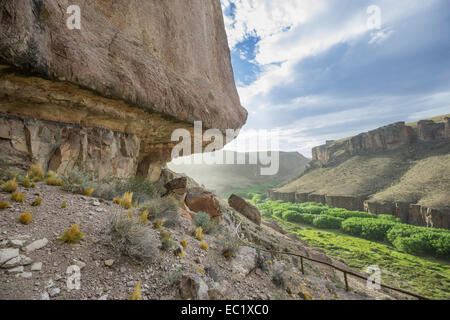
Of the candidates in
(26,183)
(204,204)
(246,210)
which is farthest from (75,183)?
(246,210)

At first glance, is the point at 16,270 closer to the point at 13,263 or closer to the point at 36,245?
the point at 13,263

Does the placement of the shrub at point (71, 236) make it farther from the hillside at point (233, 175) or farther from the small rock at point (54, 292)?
the hillside at point (233, 175)

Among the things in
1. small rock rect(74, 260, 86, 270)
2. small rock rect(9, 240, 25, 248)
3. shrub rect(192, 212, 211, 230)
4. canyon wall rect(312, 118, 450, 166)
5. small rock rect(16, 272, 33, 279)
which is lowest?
shrub rect(192, 212, 211, 230)

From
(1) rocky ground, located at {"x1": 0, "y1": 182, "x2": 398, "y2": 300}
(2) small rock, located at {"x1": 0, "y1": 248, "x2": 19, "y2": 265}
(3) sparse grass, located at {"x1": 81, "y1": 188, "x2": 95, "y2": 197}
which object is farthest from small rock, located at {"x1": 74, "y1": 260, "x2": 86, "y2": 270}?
(3) sparse grass, located at {"x1": 81, "y1": 188, "x2": 95, "y2": 197}

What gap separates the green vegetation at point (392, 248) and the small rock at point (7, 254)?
18975mm

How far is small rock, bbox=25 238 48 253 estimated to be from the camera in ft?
8.93

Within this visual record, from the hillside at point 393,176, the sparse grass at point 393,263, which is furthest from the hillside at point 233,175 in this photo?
the sparse grass at point 393,263

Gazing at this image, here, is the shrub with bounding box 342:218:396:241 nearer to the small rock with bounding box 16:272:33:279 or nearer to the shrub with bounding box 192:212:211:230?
the shrub with bounding box 192:212:211:230

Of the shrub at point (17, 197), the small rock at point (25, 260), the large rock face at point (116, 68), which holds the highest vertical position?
the large rock face at point (116, 68)

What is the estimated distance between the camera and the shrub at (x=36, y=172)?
4.88 m

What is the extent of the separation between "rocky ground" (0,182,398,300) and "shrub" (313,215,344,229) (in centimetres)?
3207
